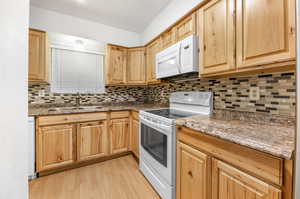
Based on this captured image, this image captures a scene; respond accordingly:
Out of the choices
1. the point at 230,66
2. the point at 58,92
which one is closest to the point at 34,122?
the point at 58,92

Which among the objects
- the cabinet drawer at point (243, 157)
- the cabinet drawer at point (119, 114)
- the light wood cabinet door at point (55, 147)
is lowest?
the light wood cabinet door at point (55, 147)

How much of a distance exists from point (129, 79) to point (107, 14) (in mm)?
1236

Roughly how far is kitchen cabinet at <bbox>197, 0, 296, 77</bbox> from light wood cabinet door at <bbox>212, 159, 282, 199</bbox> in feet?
2.51

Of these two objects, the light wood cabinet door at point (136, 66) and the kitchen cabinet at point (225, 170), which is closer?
the kitchen cabinet at point (225, 170)

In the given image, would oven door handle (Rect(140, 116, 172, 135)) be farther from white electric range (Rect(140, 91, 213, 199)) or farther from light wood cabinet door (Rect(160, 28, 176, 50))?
light wood cabinet door (Rect(160, 28, 176, 50))

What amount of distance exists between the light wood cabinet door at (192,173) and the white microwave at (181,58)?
0.85m

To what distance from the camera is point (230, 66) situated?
1.19 m

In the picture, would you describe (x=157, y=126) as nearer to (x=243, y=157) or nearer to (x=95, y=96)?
(x=243, y=157)

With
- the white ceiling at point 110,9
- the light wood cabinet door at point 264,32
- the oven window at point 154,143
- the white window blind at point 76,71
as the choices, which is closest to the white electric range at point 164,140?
the oven window at point 154,143

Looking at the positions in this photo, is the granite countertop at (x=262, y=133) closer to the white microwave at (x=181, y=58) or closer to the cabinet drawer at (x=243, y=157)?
the cabinet drawer at (x=243, y=157)


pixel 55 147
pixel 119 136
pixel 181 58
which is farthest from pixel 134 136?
pixel 181 58

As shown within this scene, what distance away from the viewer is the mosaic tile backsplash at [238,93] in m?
1.10

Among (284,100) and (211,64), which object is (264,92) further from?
(211,64)

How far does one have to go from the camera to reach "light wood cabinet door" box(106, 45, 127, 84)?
2.57 m
